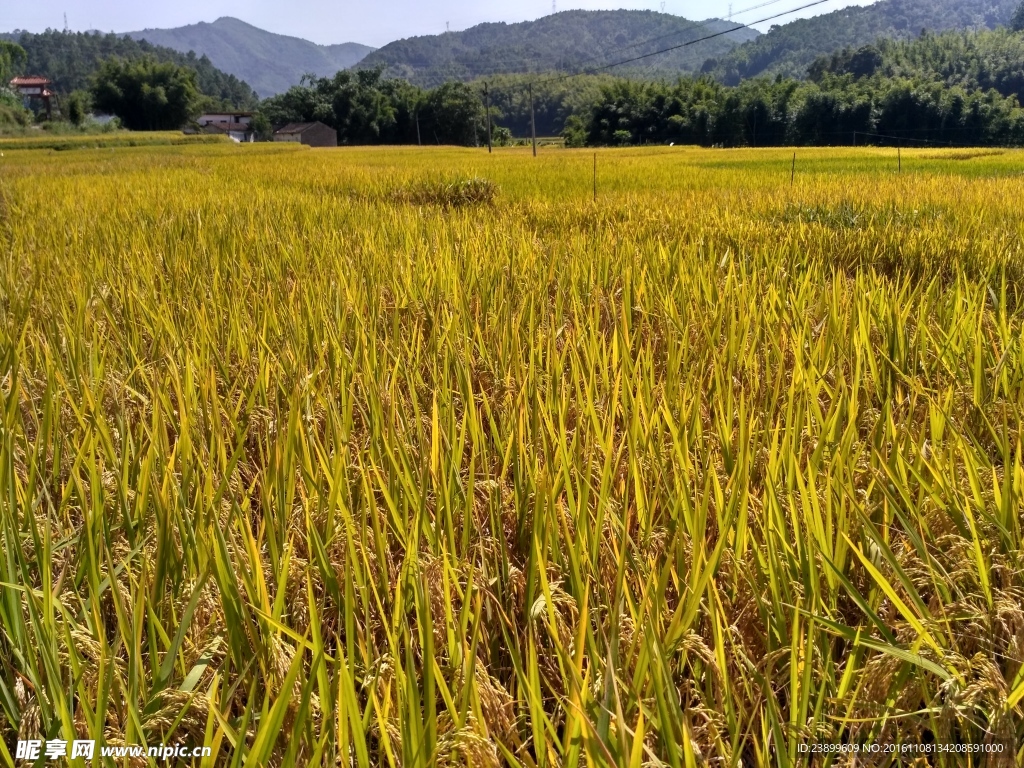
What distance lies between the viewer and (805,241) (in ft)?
10.1

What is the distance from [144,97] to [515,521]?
70.5 meters

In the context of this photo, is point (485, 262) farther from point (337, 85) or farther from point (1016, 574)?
point (337, 85)

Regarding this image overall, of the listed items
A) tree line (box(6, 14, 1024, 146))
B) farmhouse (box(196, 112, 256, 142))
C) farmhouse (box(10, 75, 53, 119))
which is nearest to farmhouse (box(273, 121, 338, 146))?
tree line (box(6, 14, 1024, 146))

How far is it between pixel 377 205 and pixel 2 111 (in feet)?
175

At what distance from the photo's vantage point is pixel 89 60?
442ft

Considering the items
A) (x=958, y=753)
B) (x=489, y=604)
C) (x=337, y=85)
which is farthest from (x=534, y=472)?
(x=337, y=85)

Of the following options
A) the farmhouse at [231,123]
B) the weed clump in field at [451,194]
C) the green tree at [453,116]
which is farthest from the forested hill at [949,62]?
the weed clump in field at [451,194]

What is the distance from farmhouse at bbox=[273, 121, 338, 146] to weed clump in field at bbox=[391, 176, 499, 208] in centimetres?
5422

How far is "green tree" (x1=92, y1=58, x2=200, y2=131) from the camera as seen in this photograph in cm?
5894

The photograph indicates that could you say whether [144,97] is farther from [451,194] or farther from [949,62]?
[949,62]

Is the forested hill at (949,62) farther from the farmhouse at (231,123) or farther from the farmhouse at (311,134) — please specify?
the farmhouse at (231,123)

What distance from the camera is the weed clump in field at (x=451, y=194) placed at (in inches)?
236

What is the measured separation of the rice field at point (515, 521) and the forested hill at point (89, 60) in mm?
117574

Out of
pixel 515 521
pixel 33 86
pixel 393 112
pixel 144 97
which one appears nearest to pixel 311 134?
pixel 393 112
